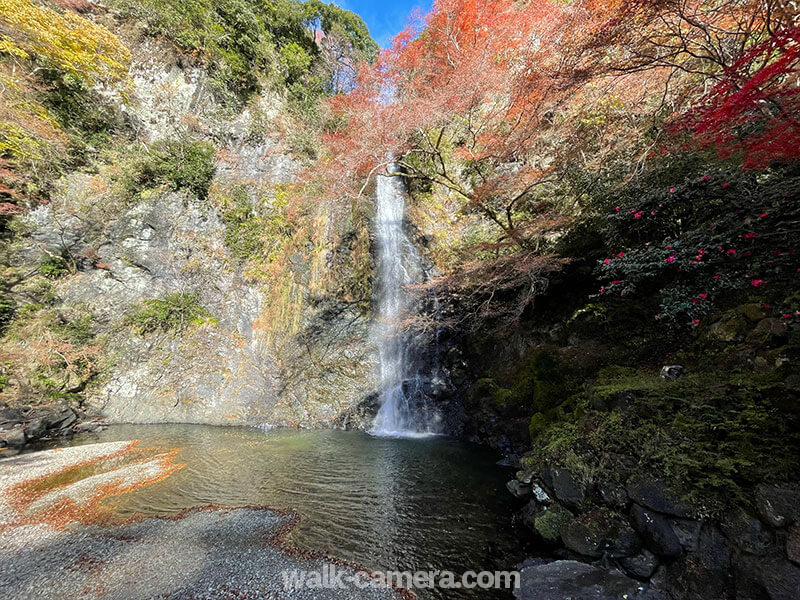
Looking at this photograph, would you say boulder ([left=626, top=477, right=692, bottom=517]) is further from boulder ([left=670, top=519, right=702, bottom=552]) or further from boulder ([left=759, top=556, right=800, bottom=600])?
boulder ([left=759, top=556, right=800, bottom=600])

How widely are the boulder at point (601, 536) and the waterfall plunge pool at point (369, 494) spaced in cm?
79

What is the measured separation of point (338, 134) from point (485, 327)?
14.8m

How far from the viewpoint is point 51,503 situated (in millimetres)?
5586

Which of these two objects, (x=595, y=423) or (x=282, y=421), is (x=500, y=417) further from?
(x=282, y=421)

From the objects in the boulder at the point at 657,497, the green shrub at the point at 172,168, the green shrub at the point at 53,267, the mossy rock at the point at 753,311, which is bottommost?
the boulder at the point at 657,497

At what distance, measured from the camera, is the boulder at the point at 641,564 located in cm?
310

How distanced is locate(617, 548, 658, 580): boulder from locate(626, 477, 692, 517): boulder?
48 cm

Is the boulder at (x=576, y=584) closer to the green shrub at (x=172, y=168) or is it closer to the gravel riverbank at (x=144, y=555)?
the gravel riverbank at (x=144, y=555)

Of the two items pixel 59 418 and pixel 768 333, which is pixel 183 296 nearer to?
pixel 59 418

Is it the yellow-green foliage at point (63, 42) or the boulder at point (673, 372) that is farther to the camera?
the yellow-green foliage at point (63, 42)

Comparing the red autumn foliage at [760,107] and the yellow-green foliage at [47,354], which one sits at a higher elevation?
the red autumn foliage at [760,107]

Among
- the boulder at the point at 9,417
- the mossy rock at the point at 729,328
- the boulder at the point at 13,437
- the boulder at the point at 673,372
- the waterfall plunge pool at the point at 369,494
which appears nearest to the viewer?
the mossy rock at the point at 729,328

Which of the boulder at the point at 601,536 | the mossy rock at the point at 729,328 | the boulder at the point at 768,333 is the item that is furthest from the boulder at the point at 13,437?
the boulder at the point at 768,333

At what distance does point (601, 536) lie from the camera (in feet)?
11.6
